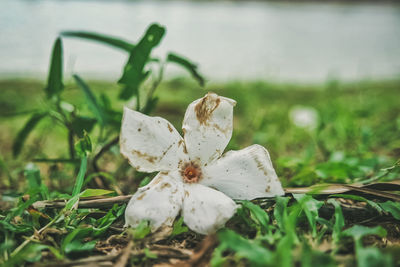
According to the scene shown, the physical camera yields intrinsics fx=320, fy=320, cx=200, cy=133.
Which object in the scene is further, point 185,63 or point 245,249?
point 185,63

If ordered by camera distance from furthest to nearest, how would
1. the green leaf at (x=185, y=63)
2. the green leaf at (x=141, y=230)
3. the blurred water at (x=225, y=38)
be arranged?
the blurred water at (x=225, y=38)
the green leaf at (x=185, y=63)
the green leaf at (x=141, y=230)

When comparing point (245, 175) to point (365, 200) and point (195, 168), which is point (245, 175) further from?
point (365, 200)

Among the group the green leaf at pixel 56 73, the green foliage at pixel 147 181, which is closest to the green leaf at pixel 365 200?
the green foliage at pixel 147 181

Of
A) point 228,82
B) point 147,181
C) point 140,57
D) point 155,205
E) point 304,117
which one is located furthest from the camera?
point 228,82

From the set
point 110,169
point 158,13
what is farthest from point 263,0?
point 110,169

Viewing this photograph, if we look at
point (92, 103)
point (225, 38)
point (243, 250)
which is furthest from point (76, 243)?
point (225, 38)

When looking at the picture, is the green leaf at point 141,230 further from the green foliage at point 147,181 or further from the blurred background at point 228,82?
the blurred background at point 228,82
